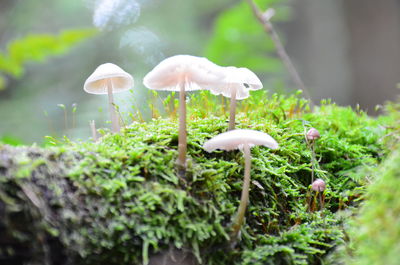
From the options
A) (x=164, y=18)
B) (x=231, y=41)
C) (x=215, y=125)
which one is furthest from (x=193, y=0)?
(x=215, y=125)

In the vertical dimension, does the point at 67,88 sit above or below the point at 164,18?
below

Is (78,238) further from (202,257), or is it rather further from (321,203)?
(321,203)

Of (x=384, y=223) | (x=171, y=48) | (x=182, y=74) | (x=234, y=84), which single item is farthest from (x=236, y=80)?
(x=171, y=48)

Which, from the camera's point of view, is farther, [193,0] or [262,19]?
[193,0]

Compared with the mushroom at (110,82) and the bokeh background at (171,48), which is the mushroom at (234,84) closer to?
the mushroom at (110,82)

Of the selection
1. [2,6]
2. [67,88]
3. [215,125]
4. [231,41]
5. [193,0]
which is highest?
[193,0]

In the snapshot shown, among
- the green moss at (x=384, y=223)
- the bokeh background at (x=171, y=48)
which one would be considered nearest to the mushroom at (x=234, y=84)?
the green moss at (x=384, y=223)
